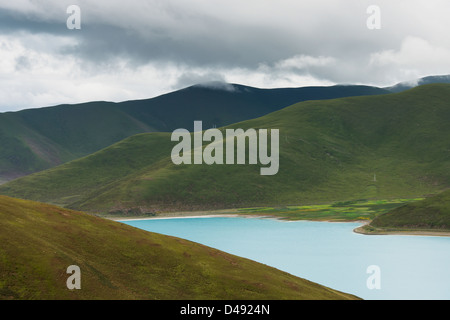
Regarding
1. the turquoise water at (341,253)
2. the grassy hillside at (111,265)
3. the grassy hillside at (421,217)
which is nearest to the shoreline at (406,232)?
the grassy hillside at (421,217)

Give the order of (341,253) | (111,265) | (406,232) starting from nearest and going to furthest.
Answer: (111,265)
(341,253)
(406,232)

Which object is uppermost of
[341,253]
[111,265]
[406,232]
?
[111,265]

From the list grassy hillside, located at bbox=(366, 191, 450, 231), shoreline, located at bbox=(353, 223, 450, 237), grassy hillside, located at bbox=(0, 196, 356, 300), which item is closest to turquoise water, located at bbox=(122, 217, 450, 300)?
shoreline, located at bbox=(353, 223, 450, 237)

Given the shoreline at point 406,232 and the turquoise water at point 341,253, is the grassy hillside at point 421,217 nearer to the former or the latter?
the shoreline at point 406,232

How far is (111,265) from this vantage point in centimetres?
4816

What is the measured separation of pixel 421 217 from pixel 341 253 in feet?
131

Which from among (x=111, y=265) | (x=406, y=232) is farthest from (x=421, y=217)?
(x=111, y=265)

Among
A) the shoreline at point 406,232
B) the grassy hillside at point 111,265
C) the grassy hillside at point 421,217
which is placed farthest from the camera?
the grassy hillside at point 421,217

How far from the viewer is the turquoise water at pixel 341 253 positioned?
79.4 m

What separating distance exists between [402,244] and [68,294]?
10059 cm

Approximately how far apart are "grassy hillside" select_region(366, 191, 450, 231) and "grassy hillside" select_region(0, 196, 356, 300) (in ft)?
287

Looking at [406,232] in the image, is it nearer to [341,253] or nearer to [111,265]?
[341,253]

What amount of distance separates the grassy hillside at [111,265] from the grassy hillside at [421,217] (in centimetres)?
8734

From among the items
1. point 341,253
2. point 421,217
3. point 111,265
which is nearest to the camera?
point 111,265
